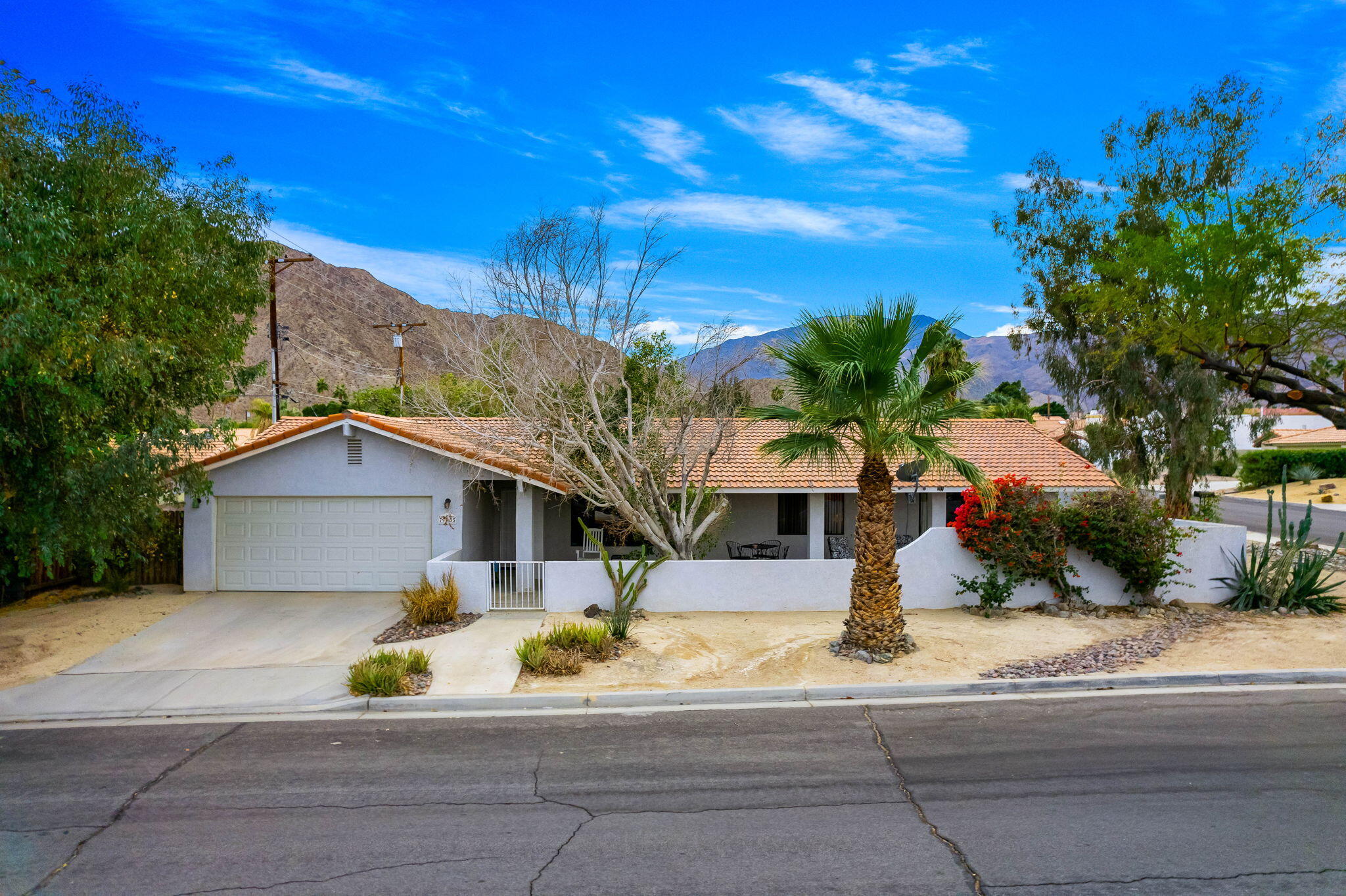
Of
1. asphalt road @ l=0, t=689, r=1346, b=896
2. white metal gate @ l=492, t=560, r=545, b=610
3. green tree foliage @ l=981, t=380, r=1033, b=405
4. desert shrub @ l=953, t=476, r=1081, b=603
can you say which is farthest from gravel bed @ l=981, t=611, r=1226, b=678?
green tree foliage @ l=981, t=380, r=1033, b=405

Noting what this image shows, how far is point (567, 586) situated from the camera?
50.8ft

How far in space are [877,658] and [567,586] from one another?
604 cm

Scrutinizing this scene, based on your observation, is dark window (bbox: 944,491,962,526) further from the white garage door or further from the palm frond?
the white garage door

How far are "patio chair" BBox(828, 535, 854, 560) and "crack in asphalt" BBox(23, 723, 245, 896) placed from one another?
593 inches

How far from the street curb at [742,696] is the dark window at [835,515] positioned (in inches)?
475

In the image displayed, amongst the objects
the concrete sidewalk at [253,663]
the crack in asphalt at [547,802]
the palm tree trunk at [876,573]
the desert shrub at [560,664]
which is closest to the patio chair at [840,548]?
the concrete sidewalk at [253,663]

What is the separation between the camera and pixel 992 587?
1503cm

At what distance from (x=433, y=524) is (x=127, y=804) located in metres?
9.97

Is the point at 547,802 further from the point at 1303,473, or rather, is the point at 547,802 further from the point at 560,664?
the point at 1303,473

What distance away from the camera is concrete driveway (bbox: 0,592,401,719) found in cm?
1059

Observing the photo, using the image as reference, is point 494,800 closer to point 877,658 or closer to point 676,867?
point 676,867

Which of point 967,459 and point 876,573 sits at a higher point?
point 967,459

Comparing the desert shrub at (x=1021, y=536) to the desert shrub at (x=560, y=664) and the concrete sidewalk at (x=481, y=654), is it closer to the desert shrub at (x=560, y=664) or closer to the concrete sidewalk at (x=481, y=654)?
the desert shrub at (x=560, y=664)

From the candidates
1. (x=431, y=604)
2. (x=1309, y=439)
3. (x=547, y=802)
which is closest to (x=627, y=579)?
(x=431, y=604)
